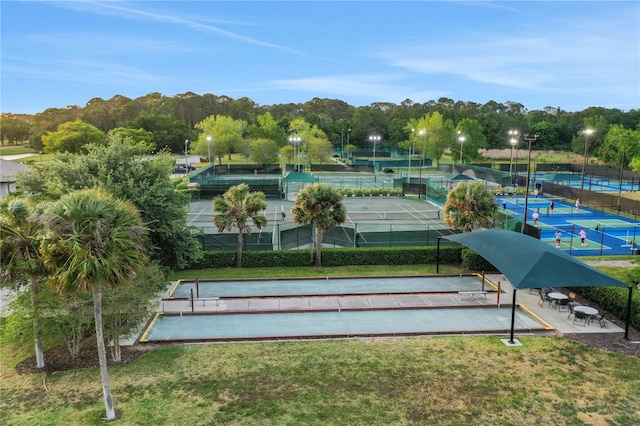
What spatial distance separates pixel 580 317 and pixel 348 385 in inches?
405

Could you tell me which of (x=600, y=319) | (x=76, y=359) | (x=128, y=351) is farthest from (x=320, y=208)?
(x=76, y=359)

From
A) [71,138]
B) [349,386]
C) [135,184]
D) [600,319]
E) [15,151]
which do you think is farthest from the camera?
[15,151]

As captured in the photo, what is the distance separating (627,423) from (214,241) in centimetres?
2016

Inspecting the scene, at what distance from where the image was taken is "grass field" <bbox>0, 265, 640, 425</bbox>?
10.8 metres

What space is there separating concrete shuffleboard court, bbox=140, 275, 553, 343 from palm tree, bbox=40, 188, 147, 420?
5826 mm

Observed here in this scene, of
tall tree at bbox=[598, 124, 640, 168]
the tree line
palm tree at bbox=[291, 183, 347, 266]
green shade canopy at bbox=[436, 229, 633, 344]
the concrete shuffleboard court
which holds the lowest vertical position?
the concrete shuffleboard court

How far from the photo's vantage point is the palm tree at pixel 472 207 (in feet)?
82.4

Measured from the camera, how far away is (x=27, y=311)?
1314cm

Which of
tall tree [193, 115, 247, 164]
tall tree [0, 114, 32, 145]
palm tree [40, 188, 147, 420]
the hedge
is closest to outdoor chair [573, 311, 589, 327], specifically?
the hedge

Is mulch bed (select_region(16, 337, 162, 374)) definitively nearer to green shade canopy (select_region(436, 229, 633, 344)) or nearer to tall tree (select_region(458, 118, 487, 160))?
green shade canopy (select_region(436, 229, 633, 344))

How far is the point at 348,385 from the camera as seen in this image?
1220 cm

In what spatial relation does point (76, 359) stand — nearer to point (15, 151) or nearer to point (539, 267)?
point (539, 267)

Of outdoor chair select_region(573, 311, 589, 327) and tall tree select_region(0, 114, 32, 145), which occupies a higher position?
tall tree select_region(0, 114, 32, 145)

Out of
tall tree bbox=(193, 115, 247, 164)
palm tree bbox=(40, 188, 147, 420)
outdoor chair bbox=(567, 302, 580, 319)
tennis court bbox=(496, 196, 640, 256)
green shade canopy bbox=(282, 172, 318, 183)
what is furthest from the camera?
tall tree bbox=(193, 115, 247, 164)
